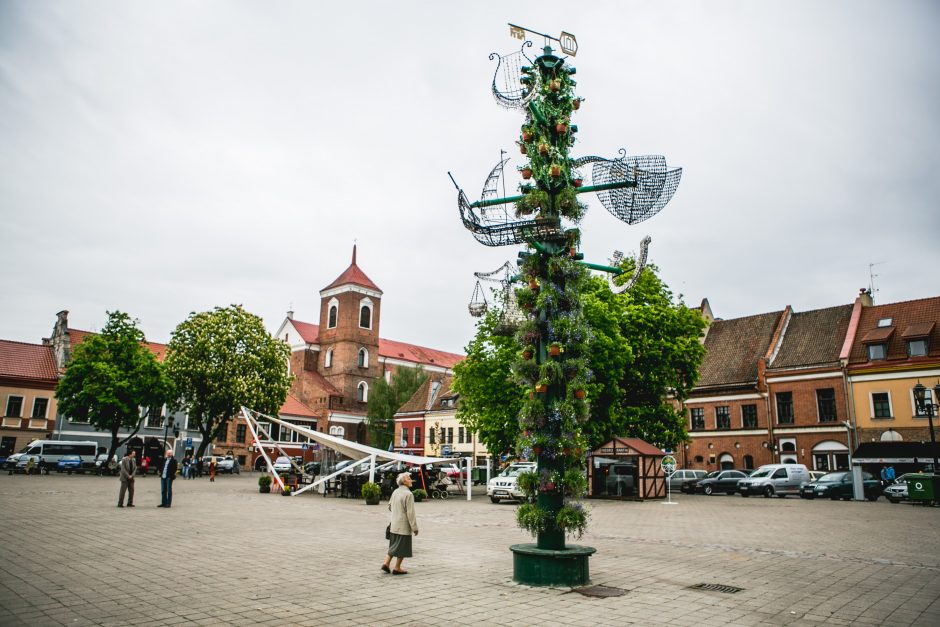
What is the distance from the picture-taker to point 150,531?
13.0 meters

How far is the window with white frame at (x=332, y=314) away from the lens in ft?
265

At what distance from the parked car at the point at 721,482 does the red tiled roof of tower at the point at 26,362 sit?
47.0 metres

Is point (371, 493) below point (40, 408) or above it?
below

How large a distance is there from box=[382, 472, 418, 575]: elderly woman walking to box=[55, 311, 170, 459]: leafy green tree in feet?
109

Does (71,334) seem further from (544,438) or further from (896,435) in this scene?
(896,435)

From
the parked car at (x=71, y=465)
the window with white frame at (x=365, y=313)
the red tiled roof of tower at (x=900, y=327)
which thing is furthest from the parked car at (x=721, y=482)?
the window with white frame at (x=365, y=313)

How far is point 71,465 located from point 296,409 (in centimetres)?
3575

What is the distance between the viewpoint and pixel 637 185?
9.22m

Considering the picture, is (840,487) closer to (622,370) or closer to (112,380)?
(622,370)

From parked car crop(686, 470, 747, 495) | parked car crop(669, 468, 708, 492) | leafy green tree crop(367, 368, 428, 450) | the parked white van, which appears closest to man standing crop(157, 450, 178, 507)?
the parked white van

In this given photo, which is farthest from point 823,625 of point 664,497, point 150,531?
point 664,497

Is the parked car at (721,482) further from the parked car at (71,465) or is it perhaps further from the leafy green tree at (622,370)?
Answer: the parked car at (71,465)

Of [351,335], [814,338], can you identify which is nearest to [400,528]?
[814,338]

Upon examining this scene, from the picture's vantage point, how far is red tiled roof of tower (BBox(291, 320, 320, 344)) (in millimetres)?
83069
